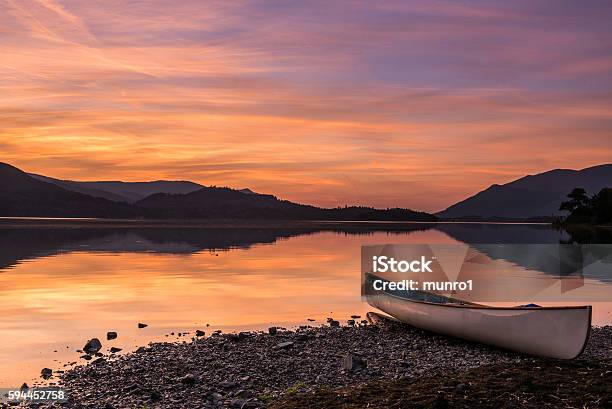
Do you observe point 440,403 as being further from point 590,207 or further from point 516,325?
point 590,207

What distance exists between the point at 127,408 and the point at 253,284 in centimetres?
2591

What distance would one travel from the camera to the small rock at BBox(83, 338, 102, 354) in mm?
20922

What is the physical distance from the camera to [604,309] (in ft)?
99.4

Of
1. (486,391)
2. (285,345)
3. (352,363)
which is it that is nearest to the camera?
(486,391)

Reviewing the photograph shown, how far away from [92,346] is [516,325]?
13.5 m

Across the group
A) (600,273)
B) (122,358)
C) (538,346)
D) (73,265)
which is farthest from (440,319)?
(73,265)

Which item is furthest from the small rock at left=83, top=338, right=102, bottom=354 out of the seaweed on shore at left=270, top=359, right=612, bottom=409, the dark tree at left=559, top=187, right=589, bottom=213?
the dark tree at left=559, top=187, right=589, bottom=213

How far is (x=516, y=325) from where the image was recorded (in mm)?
18000

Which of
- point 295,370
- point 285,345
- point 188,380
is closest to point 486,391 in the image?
point 295,370

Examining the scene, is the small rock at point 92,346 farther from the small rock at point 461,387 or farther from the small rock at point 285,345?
the small rock at point 461,387

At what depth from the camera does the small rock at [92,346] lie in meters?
20.9

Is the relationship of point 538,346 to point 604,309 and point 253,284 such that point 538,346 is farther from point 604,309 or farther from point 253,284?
point 253,284

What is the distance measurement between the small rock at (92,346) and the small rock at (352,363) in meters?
8.65

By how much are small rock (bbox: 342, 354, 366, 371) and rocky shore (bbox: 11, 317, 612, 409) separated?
1.4 inches
